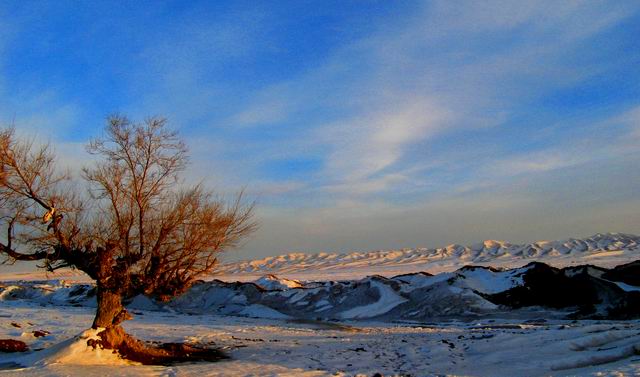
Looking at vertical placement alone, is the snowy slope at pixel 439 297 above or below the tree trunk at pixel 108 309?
below

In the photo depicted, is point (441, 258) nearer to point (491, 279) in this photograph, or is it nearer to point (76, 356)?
point (491, 279)

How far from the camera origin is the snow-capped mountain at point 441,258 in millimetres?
58328

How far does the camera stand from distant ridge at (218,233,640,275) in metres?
59.2

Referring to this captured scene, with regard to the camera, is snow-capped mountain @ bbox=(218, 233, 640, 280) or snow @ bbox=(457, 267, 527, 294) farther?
snow-capped mountain @ bbox=(218, 233, 640, 280)

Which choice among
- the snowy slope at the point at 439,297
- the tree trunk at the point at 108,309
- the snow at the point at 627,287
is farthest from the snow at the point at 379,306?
the tree trunk at the point at 108,309

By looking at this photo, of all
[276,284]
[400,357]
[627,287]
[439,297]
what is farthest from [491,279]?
[400,357]

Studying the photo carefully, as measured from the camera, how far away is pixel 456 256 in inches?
2810

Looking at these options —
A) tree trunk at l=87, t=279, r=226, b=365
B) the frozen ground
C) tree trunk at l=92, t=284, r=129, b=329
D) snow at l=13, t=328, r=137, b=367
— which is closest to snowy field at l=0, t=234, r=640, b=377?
snow at l=13, t=328, r=137, b=367

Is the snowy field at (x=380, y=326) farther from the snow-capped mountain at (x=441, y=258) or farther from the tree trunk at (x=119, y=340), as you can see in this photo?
the snow-capped mountain at (x=441, y=258)

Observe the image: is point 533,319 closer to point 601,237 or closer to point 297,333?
point 297,333

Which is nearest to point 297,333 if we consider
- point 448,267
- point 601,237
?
point 448,267

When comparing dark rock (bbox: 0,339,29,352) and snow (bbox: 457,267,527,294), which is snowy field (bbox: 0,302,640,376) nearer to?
dark rock (bbox: 0,339,29,352)

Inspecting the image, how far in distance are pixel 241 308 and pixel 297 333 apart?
506 inches

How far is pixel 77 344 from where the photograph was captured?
1225 cm
